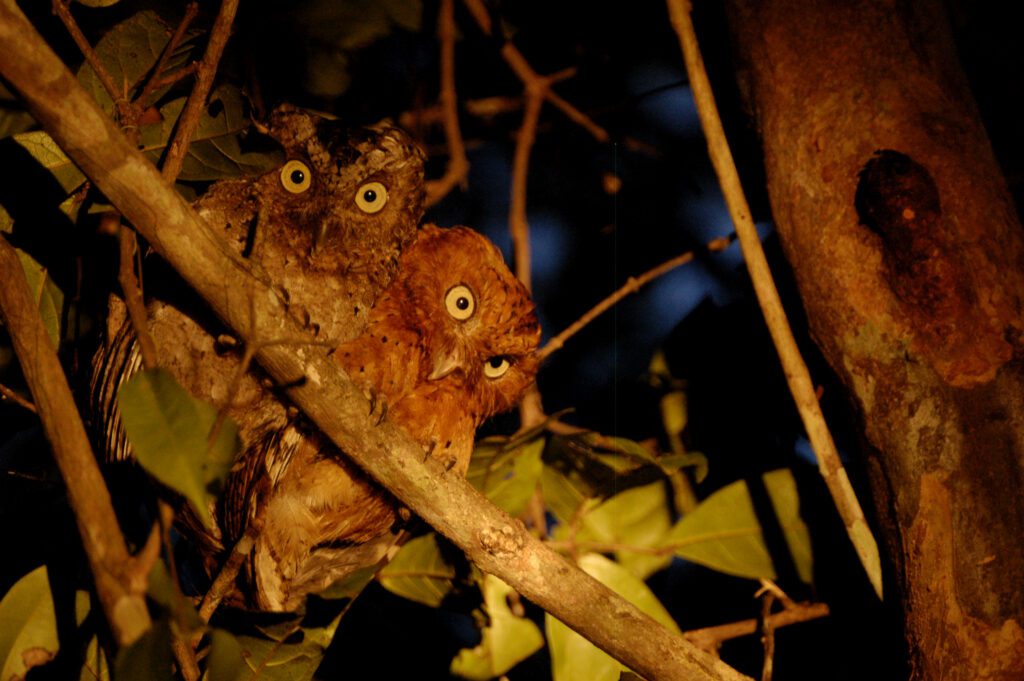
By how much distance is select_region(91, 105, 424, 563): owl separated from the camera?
0.88 meters

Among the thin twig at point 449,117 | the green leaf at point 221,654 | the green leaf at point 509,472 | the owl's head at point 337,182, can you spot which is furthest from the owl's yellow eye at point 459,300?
the green leaf at point 221,654

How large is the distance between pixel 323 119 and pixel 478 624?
30.8 inches

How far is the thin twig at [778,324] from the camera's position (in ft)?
3.18

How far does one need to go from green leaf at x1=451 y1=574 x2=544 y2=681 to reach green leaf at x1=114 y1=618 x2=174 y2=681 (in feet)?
2.06

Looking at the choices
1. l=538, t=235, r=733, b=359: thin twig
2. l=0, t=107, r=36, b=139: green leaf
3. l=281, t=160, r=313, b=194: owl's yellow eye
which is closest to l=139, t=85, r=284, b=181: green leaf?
l=281, t=160, r=313, b=194: owl's yellow eye

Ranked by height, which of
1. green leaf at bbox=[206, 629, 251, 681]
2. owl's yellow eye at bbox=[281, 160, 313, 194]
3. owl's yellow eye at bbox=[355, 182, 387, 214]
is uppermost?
owl's yellow eye at bbox=[281, 160, 313, 194]

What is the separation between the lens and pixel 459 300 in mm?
1042

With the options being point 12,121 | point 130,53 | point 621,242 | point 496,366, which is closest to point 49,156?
point 12,121

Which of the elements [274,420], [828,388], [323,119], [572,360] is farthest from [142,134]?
[828,388]

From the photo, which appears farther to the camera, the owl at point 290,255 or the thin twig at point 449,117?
the thin twig at point 449,117

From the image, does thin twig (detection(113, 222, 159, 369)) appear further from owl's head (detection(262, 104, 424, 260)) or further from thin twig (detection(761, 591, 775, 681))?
thin twig (detection(761, 591, 775, 681))

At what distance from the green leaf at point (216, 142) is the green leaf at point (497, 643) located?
67 centimetres

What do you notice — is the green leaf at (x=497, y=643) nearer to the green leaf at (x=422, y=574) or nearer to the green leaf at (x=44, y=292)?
the green leaf at (x=422, y=574)

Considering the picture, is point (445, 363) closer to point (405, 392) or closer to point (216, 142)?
point (405, 392)
